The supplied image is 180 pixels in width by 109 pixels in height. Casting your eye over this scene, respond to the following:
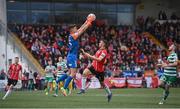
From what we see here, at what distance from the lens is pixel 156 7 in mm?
55219

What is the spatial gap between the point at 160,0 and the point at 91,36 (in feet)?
32.1

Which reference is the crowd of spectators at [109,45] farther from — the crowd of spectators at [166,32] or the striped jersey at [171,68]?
the striped jersey at [171,68]

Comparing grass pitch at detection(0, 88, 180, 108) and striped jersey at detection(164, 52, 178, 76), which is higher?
striped jersey at detection(164, 52, 178, 76)

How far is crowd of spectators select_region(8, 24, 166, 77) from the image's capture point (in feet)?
147

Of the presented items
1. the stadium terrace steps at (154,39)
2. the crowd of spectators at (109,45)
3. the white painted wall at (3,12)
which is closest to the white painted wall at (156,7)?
the stadium terrace steps at (154,39)

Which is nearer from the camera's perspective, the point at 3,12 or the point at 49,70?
the point at 49,70

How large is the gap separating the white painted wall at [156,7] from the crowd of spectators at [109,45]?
354 centimetres

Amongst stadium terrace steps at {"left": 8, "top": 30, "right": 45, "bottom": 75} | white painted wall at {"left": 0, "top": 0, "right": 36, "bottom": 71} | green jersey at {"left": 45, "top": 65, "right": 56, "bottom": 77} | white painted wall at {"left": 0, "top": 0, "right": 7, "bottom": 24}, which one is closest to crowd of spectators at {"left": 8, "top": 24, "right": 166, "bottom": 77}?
stadium terrace steps at {"left": 8, "top": 30, "right": 45, "bottom": 75}

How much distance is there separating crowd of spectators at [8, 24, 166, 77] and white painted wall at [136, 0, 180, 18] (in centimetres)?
354

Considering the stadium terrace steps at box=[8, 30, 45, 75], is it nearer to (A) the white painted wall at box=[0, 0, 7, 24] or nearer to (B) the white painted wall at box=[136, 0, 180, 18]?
(A) the white painted wall at box=[0, 0, 7, 24]

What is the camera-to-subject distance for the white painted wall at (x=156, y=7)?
55.0 metres

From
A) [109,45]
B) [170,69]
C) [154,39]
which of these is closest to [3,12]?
[109,45]

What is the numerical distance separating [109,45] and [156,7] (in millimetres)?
→ 9219

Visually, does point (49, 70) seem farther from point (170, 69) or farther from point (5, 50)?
point (5, 50)
